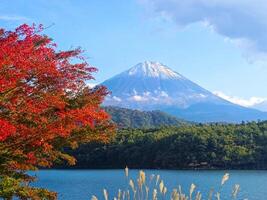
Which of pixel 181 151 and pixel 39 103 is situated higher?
pixel 181 151

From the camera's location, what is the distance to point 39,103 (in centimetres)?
1074

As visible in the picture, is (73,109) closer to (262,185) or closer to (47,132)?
(47,132)

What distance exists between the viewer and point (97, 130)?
41.8ft

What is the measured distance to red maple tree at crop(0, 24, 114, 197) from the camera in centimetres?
1012

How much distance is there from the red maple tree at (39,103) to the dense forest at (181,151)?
325 feet

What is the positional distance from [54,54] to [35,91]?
124cm

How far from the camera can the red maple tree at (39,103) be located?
33.2 feet

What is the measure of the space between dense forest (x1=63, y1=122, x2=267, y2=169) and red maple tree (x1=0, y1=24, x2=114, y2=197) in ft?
325

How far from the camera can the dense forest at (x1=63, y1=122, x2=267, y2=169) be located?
111m

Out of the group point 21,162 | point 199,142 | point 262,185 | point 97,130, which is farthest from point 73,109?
point 199,142

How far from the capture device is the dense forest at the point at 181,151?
11144 cm

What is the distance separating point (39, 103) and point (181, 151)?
102250 mm

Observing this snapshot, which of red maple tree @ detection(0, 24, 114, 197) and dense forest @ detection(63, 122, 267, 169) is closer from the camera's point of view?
red maple tree @ detection(0, 24, 114, 197)

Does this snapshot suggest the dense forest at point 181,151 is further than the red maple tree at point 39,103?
Yes
